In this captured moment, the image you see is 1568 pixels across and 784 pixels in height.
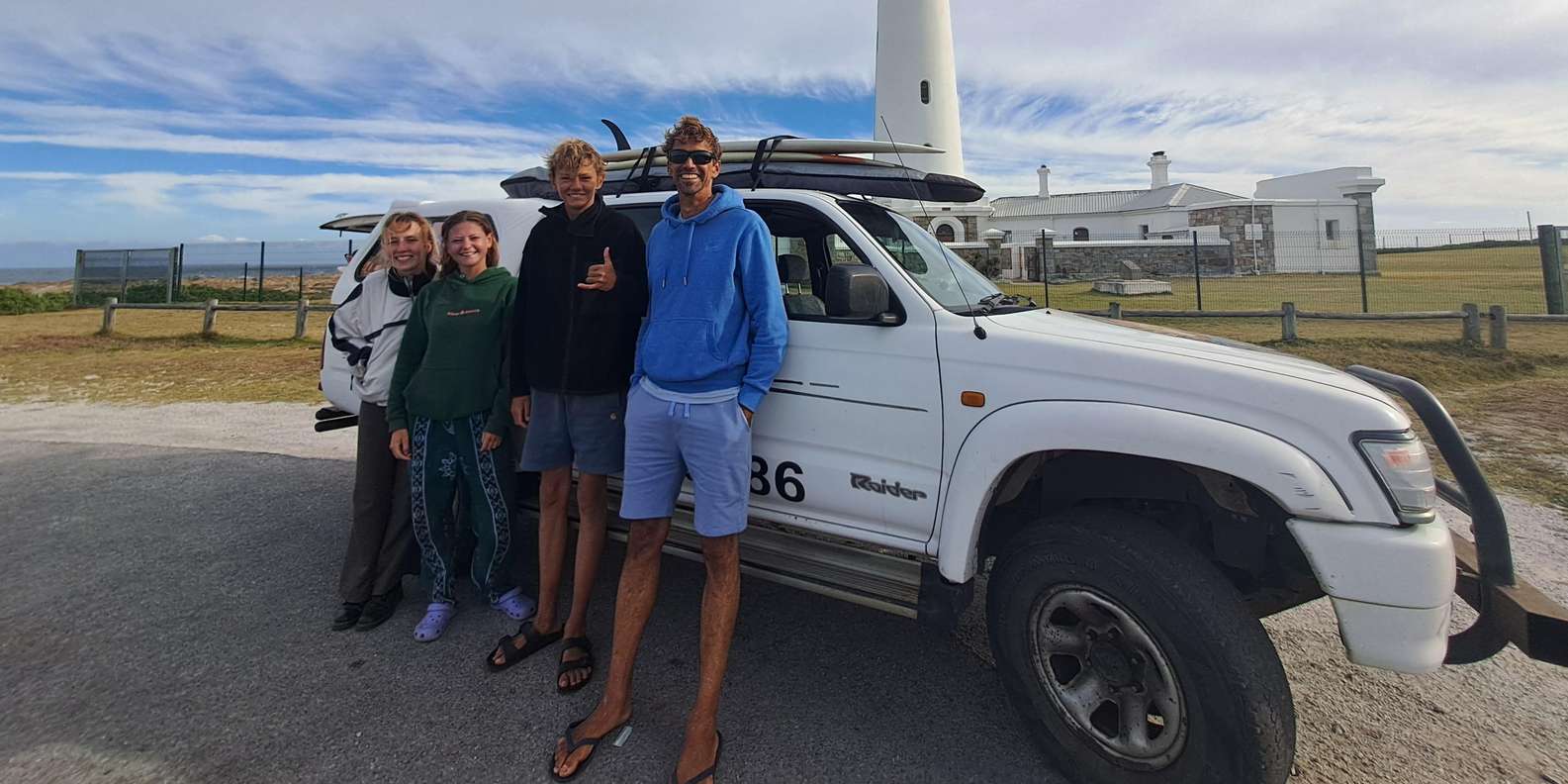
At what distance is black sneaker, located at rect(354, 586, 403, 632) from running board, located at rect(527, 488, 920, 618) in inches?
61.7

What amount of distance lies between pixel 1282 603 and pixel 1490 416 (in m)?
6.75

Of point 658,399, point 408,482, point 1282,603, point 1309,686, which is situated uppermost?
→ point 658,399

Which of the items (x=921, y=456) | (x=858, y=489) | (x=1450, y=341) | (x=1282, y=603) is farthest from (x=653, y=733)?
(x=1450, y=341)

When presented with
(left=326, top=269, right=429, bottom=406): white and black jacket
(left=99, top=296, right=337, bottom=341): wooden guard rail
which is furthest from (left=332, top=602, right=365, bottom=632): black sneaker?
(left=99, top=296, right=337, bottom=341): wooden guard rail

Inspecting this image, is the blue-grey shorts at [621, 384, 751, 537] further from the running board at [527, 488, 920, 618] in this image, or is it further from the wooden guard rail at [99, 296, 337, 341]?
the wooden guard rail at [99, 296, 337, 341]

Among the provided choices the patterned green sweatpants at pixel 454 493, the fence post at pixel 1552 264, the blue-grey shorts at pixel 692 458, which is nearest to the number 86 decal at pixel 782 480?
the blue-grey shorts at pixel 692 458

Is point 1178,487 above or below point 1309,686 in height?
above

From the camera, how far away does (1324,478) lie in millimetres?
2115

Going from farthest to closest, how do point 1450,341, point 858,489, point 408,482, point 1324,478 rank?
point 1450,341, point 408,482, point 858,489, point 1324,478

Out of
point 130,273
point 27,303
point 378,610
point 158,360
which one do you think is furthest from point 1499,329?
point 27,303

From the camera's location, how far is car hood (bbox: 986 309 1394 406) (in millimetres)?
2301

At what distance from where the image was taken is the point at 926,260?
3.24 meters

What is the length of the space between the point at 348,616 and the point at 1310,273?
3538cm

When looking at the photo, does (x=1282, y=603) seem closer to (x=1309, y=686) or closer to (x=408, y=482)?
(x=1309, y=686)
